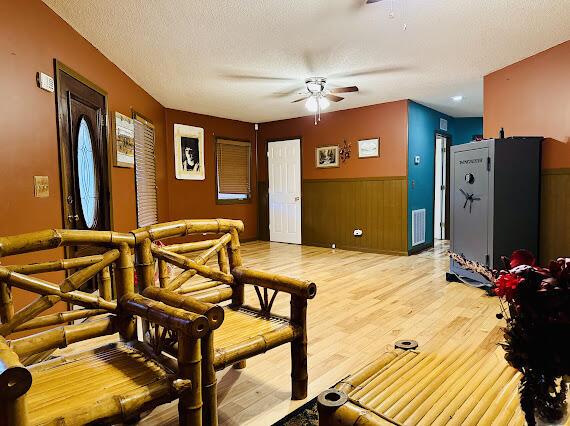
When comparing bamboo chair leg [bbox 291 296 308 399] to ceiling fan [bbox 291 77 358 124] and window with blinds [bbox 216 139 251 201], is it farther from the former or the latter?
window with blinds [bbox 216 139 251 201]

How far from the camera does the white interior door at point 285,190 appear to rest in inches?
286

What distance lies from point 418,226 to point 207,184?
3901 millimetres

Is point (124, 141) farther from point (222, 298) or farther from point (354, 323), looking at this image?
point (354, 323)

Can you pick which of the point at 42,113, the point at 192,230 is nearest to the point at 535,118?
the point at 192,230

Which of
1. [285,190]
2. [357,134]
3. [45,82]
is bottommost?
[285,190]

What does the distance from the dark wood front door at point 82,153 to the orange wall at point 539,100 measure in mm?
4551

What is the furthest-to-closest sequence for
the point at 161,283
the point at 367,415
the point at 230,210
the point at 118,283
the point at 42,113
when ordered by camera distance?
the point at 230,210 → the point at 42,113 → the point at 161,283 → the point at 118,283 → the point at 367,415

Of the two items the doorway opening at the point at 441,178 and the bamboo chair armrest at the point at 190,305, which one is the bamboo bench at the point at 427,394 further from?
the doorway opening at the point at 441,178

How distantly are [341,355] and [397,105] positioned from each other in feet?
14.9

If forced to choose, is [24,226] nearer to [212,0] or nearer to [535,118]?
[212,0]

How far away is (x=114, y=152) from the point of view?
4.04 meters

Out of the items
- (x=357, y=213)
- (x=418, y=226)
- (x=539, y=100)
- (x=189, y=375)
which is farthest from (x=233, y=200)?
(x=189, y=375)

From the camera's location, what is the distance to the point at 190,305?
1.40 metres

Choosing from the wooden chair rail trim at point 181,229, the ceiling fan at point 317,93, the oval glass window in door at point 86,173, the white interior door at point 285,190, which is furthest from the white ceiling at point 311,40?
the white interior door at point 285,190
